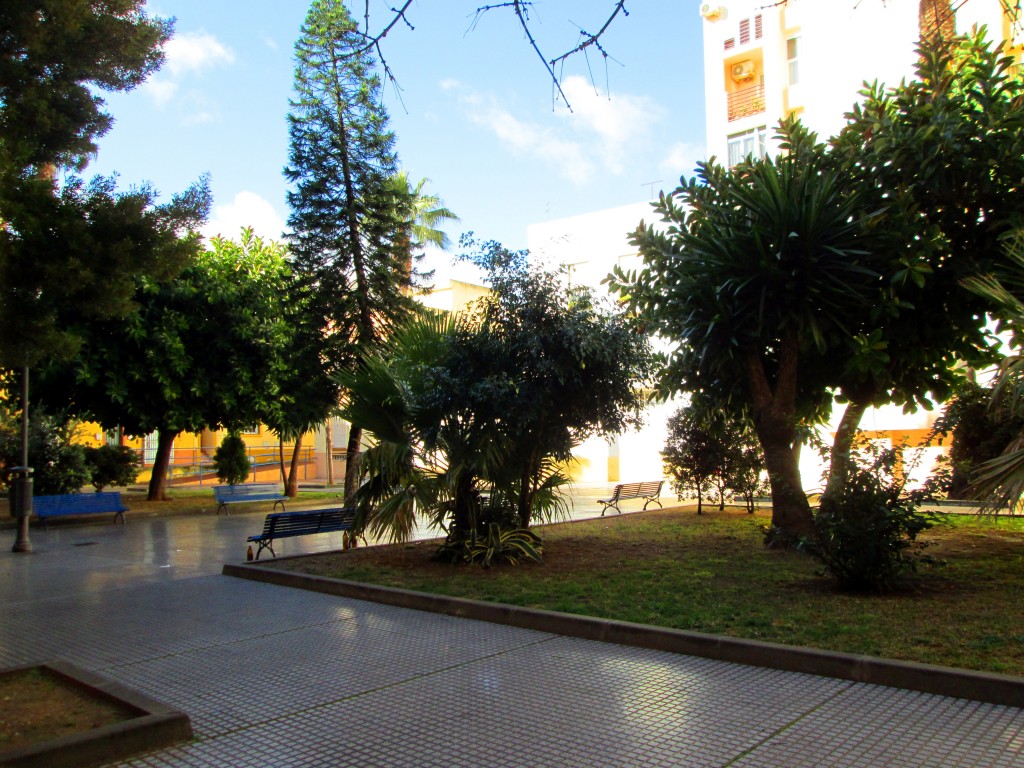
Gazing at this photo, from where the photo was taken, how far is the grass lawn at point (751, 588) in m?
6.47

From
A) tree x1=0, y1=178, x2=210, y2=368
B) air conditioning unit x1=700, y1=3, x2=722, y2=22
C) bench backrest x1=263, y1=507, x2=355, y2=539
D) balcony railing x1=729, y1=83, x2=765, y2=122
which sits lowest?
bench backrest x1=263, y1=507, x2=355, y2=539

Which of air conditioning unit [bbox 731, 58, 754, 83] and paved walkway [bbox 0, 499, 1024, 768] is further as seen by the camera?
air conditioning unit [bbox 731, 58, 754, 83]

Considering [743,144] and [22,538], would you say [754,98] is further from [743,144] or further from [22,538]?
[22,538]

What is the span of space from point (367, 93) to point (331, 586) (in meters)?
14.6

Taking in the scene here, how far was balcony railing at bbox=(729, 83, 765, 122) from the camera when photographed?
28859mm

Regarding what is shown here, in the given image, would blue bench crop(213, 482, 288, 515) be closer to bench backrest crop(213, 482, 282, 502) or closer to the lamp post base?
bench backrest crop(213, 482, 282, 502)

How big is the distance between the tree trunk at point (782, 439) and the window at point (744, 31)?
70.7ft

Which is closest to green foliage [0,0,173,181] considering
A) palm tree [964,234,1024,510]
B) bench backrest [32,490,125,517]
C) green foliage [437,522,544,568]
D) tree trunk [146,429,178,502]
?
green foliage [437,522,544,568]

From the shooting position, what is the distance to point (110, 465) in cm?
2450

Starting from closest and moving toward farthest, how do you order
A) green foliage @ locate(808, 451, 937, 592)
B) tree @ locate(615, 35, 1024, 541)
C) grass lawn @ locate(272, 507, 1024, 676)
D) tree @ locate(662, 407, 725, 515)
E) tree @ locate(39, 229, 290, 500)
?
grass lawn @ locate(272, 507, 1024, 676)
green foliage @ locate(808, 451, 937, 592)
tree @ locate(615, 35, 1024, 541)
tree @ locate(662, 407, 725, 515)
tree @ locate(39, 229, 290, 500)

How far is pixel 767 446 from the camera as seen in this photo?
12.1m

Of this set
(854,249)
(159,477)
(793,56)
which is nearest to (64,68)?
(854,249)

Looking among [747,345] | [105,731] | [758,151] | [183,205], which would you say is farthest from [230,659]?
[758,151]

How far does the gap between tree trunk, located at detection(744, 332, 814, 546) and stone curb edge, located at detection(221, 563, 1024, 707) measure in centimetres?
527
